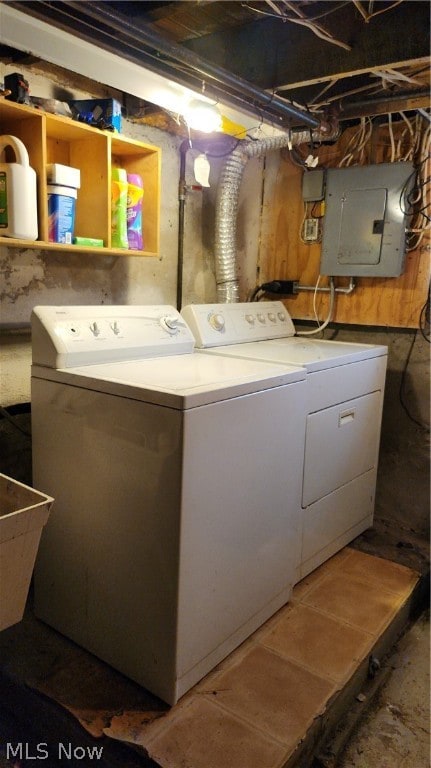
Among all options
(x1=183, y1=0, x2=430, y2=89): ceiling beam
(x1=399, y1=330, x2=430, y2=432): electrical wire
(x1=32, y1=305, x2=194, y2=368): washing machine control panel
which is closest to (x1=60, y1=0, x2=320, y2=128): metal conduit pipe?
(x1=183, y1=0, x2=430, y2=89): ceiling beam

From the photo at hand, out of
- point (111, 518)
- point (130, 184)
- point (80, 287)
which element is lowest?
point (111, 518)

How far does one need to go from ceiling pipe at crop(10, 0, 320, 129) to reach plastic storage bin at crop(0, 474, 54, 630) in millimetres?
1236

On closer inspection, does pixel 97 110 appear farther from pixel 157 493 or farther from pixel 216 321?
pixel 157 493

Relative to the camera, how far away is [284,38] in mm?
1957

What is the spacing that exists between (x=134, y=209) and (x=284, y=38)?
Result: 849 mm

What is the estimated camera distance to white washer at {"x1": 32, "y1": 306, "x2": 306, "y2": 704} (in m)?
1.40

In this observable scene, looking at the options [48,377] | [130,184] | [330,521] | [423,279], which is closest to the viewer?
[48,377]

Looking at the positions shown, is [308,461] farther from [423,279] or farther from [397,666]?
[423,279]

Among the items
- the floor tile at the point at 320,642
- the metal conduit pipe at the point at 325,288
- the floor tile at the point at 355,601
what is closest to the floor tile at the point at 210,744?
the floor tile at the point at 320,642

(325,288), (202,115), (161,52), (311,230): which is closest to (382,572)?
(325,288)

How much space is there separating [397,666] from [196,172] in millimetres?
2239

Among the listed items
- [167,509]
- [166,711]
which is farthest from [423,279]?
[166,711]

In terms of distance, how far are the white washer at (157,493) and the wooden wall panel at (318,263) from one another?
1.14 m

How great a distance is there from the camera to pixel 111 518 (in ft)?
5.02
